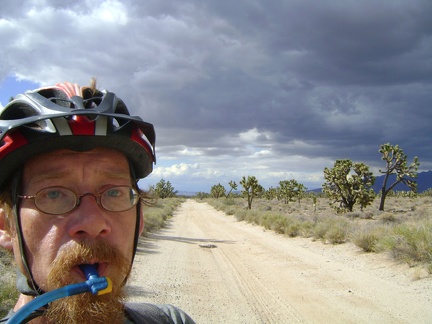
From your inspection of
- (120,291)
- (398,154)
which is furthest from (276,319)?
(398,154)

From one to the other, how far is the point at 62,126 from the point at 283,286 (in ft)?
23.9

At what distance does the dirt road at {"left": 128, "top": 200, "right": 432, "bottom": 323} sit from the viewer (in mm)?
6105

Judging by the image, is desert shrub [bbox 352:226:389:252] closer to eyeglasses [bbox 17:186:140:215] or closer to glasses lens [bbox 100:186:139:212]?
glasses lens [bbox 100:186:139:212]

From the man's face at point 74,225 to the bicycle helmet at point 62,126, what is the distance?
0.20ft

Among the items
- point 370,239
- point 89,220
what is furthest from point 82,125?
point 370,239

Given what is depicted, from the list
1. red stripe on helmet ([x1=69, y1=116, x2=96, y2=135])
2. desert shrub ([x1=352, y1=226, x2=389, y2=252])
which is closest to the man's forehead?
red stripe on helmet ([x1=69, y1=116, x2=96, y2=135])

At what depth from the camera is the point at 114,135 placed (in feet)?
5.56

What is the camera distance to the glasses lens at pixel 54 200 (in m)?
1.51

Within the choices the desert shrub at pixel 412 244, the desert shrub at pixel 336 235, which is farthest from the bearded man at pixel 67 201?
the desert shrub at pixel 336 235

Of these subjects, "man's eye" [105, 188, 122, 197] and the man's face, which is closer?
the man's face

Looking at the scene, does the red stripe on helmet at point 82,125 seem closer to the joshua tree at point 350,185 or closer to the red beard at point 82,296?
the red beard at point 82,296

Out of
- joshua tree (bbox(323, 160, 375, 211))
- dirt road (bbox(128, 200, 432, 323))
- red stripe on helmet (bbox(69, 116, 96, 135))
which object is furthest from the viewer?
joshua tree (bbox(323, 160, 375, 211))

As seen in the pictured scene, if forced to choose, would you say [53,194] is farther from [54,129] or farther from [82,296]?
[82,296]

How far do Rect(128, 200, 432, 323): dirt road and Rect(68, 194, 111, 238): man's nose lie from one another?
2.18 m
